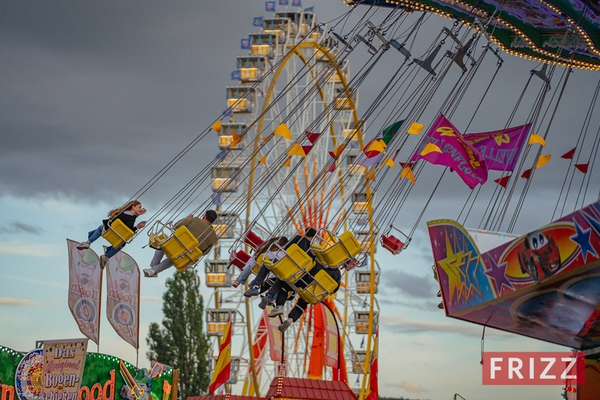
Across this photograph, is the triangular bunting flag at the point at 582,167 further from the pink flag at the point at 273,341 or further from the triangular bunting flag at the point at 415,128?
the pink flag at the point at 273,341

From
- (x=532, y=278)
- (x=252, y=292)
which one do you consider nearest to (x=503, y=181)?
(x=532, y=278)

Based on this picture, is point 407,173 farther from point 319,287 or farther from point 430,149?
point 319,287

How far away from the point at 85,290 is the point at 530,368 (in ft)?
30.4

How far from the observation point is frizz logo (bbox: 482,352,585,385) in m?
15.3

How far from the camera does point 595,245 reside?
11188 mm

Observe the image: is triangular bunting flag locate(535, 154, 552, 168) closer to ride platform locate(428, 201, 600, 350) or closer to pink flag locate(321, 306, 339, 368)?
ride platform locate(428, 201, 600, 350)

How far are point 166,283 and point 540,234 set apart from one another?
30.9 meters

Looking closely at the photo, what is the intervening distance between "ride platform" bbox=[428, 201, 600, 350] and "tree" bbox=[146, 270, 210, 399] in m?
25.1

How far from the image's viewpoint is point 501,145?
1573cm

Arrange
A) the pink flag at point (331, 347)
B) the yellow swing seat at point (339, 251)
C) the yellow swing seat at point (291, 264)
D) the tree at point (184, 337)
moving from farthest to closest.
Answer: the tree at point (184, 337)
the pink flag at point (331, 347)
the yellow swing seat at point (339, 251)
the yellow swing seat at point (291, 264)

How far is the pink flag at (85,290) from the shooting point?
20141mm

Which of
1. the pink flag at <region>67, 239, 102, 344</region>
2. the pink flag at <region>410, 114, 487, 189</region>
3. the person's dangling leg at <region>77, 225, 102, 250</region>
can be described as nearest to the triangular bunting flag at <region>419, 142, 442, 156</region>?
the pink flag at <region>410, 114, 487, 189</region>

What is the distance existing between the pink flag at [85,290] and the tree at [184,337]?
64.0 feet

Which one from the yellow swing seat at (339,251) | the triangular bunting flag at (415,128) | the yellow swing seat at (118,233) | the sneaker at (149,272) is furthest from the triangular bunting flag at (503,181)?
the yellow swing seat at (118,233)
